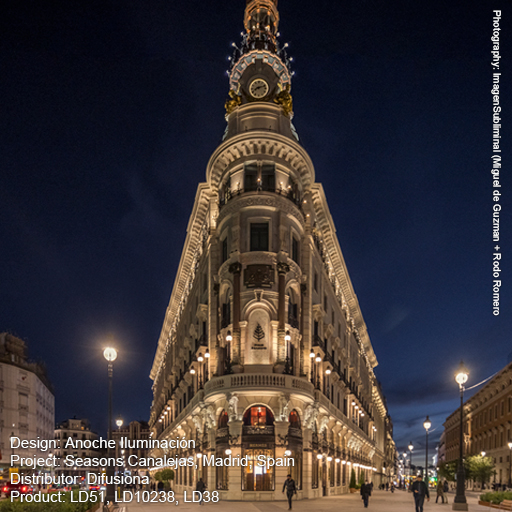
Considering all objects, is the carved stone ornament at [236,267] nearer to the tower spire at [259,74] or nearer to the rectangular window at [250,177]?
the rectangular window at [250,177]

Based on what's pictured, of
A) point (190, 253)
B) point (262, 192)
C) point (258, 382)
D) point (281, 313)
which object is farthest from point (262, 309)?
point (190, 253)

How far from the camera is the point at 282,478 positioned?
32594 mm

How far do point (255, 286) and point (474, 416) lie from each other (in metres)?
73.0

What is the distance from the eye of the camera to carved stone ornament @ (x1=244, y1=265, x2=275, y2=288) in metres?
35.3

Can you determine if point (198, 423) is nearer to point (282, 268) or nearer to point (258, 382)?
point (258, 382)

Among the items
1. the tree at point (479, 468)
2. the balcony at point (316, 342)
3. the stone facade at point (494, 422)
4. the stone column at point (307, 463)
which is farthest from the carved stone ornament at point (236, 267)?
the tree at point (479, 468)

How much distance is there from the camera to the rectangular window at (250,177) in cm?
3850

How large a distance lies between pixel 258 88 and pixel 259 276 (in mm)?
16909

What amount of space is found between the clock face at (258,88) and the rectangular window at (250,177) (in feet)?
24.9

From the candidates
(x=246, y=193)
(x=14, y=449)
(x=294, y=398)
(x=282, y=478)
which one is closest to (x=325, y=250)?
(x=246, y=193)

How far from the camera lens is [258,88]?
143ft

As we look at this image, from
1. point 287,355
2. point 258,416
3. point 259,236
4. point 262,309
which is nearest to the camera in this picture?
point 258,416

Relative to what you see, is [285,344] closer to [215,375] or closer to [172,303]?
[215,375]

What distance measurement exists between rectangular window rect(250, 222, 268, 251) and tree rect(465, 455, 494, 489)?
46067mm
